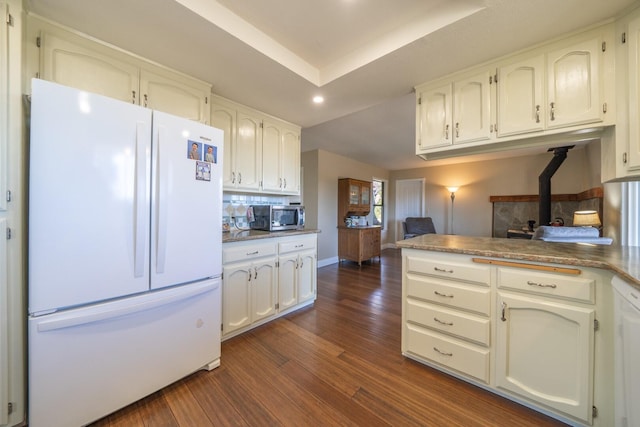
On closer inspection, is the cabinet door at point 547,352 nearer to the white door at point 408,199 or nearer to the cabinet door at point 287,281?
the cabinet door at point 287,281

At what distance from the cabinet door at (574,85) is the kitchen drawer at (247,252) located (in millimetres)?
2385

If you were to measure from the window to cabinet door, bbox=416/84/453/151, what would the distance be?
468 centimetres

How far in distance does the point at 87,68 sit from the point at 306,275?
2508mm

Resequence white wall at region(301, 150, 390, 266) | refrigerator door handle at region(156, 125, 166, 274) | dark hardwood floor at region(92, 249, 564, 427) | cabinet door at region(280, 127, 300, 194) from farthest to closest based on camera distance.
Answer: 1. white wall at region(301, 150, 390, 266)
2. cabinet door at region(280, 127, 300, 194)
3. refrigerator door handle at region(156, 125, 166, 274)
4. dark hardwood floor at region(92, 249, 564, 427)

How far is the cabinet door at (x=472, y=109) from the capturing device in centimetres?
180

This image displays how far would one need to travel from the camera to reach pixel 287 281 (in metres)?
2.54

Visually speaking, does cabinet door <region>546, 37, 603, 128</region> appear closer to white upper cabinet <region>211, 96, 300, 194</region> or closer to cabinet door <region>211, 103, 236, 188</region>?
white upper cabinet <region>211, 96, 300, 194</region>

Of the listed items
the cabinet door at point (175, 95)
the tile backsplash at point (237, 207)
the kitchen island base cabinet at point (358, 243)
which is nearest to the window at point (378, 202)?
the kitchen island base cabinet at point (358, 243)

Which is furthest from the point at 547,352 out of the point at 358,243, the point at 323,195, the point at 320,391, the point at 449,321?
→ the point at 323,195

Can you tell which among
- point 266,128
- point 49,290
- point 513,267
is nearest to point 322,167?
point 266,128

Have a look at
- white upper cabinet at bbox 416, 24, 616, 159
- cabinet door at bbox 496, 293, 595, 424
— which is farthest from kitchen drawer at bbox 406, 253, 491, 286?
white upper cabinet at bbox 416, 24, 616, 159

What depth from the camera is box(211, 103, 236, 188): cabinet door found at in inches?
93.9

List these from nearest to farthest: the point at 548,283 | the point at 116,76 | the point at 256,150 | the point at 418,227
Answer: the point at 548,283, the point at 116,76, the point at 256,150, the point at 418,227

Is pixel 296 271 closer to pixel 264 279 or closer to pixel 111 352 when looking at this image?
pixel 264 279
